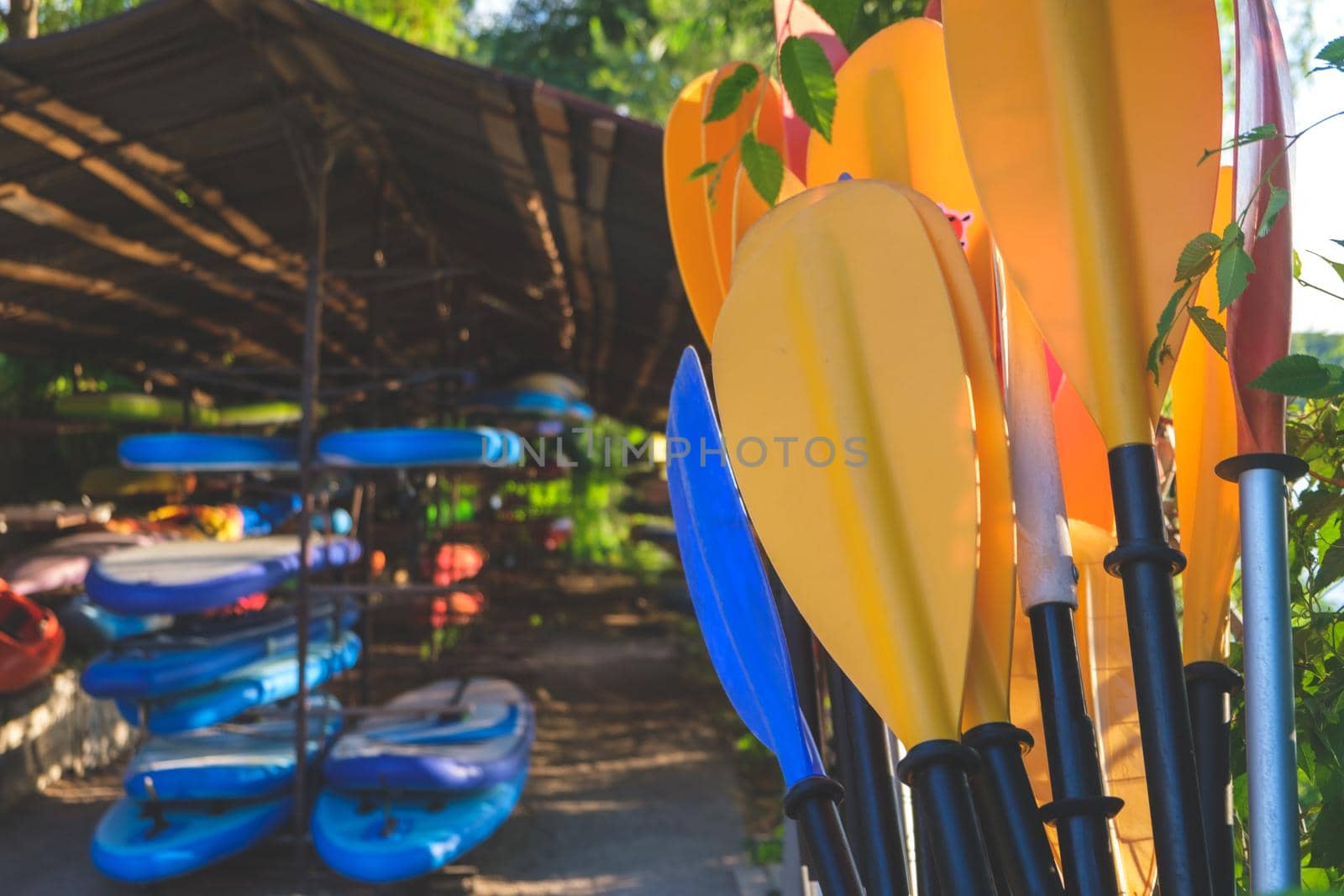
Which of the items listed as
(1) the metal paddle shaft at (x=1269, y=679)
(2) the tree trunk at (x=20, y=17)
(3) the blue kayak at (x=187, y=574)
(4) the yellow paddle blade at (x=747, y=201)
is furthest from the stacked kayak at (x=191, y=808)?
(2) the tree trunk at (x=20, y=17)

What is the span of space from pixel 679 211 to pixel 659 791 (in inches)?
186

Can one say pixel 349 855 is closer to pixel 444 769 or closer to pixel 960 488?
pixel 444 769

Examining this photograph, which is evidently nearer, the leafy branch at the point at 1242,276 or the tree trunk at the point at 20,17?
the leafy branch at the point at 1242,276

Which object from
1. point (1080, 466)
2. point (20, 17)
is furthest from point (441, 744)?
point (20, 17)

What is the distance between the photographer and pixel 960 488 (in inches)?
29.0

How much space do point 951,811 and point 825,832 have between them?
0.48 ft

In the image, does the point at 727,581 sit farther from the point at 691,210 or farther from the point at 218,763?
the point at 218,763

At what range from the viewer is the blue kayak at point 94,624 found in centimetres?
535

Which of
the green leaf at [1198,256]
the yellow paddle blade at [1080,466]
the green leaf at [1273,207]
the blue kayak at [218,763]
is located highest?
the green leaf at [1273,207]

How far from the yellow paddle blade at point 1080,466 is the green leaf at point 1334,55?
1.10ft

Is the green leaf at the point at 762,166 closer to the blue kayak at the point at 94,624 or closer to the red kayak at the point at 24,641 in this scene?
the red kayak at the point at 24,641

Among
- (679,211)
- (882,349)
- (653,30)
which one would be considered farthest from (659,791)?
(653,30)

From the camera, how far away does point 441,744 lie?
13.9 ft

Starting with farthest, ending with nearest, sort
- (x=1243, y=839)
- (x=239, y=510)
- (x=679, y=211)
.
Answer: (x=239, y=510) → (x=679, y=211) → (x=1243, y=839)
